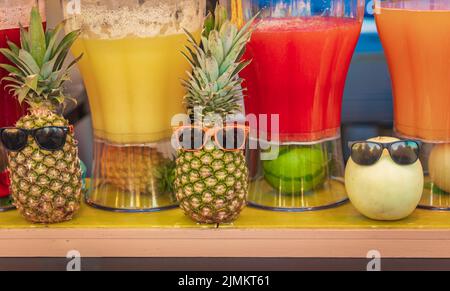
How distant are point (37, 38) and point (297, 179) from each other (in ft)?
1.42

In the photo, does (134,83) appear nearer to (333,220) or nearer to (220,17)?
(220,17)

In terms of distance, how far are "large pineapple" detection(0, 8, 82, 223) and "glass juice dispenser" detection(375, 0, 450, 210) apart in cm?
47

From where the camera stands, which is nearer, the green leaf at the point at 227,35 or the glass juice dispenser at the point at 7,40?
the green leaf at the point at 227,35

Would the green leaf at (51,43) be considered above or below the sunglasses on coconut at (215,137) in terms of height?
above

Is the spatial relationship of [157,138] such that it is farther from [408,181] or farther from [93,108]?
[408,181]

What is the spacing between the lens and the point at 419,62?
1.19 meters

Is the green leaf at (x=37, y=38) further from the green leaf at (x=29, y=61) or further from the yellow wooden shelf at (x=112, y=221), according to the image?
the yellow wooden shelf at (x=112, y=221)

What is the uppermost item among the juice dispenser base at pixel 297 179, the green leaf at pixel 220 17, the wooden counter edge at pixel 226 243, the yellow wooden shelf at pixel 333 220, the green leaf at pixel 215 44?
the green leaf at pixel 220 17

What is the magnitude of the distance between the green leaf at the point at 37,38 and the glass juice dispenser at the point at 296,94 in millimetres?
288

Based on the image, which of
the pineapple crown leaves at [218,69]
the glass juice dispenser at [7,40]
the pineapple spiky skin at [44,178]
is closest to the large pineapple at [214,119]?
the pineapple crown leaves at [218,69]

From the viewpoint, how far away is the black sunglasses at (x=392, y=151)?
1.13 metres

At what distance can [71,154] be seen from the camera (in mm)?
1155

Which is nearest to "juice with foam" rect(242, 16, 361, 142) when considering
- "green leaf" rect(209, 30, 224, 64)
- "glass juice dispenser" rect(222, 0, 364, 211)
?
"glass juice dispenser" rect(222, 0, 364, 211)

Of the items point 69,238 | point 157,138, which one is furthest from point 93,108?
point 69,238
